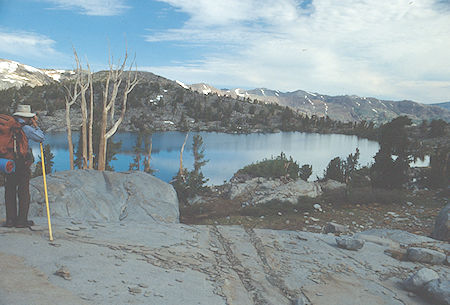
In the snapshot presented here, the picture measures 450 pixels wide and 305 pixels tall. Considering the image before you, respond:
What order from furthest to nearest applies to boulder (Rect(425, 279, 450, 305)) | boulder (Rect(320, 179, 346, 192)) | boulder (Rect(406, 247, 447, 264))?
boulder (Rect(320, 179, 346, 192)) < boulder (Rect(406, 247, 447, 264)) < boulder (Rect(425, 279, 450, 305))

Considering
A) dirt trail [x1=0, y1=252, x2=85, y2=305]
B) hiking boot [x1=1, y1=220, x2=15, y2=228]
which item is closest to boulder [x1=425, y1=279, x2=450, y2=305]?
dirt trail [x1=0, y1=252, x2=85, y2=305]

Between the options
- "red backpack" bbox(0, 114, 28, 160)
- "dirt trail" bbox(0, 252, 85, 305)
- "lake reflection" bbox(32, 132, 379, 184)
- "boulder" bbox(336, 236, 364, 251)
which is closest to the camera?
"dirt trail" bbox(0, 252, 85, 305)

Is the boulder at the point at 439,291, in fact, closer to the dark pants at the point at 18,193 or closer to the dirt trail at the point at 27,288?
the dirt trail at the point at 27,288

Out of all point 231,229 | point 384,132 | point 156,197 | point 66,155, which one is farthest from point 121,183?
point 66,155

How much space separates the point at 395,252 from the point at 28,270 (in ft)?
27.3

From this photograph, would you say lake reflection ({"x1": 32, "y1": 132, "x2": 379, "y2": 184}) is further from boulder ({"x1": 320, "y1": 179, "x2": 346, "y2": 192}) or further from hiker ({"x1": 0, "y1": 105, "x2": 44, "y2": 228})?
hiker ({"x1": 0, "y1": 105, "x2": 44, "y2": 228})

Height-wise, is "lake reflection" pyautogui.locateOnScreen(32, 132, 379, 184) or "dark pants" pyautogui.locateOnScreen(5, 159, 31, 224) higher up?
"dark pants" pyautogui.locateOnScreen(5, 159, 31, 224)

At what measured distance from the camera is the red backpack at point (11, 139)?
5.27 meters

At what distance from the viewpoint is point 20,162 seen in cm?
552

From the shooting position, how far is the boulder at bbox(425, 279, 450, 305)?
191 inches

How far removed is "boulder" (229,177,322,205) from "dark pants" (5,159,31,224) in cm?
1448

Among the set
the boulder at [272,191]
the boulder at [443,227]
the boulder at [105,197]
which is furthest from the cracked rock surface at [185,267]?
the boulder at [272,191]

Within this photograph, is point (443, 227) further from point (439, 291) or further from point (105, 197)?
point (105, 197)

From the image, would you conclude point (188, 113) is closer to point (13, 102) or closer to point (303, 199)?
point (13, 102)
